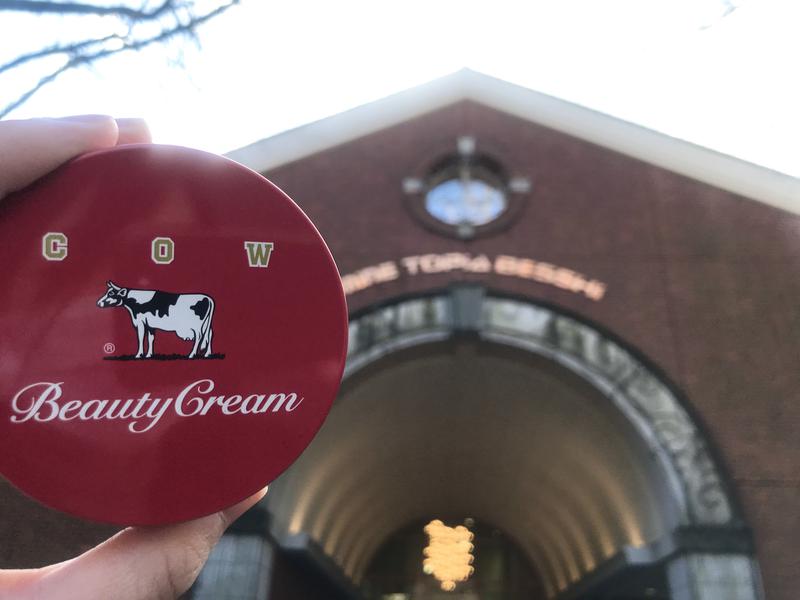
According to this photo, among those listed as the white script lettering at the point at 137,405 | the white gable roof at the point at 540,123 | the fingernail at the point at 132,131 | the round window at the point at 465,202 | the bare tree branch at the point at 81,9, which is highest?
the white gable roof at the point at 540,123

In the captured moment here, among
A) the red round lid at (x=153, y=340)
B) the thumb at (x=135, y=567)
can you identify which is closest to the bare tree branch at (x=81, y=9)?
the red round lid at (x=153, y=340)

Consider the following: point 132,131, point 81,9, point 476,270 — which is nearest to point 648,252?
point 476,270

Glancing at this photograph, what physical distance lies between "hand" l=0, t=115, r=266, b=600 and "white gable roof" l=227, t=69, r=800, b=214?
8.90 m

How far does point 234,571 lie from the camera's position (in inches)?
319

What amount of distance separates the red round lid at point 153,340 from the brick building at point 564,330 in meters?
7.23

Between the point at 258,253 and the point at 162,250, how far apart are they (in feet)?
0.93

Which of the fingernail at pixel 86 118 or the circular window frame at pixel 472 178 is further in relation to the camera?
the circular window frame at pixel 472 178

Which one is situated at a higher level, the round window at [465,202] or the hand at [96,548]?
the round window at [465,202]

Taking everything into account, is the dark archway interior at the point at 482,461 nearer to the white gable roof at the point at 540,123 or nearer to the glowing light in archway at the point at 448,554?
the glowing light in archway at the point at 448,554

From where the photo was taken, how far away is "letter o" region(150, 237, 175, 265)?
1.78m

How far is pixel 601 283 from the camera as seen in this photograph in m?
9.73

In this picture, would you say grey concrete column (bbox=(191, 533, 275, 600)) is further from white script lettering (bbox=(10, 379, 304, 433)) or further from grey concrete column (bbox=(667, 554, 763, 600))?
white script lettering (bbox=(10, 379, 304, 433))

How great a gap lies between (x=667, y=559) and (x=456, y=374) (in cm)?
422

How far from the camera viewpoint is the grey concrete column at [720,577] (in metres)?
7.80
